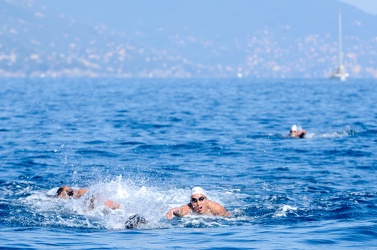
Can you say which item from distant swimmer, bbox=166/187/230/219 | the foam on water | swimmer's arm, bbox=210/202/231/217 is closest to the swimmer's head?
the foam on water

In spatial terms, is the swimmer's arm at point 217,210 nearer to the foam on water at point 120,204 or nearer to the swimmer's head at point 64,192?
the foam on water at point 120,204

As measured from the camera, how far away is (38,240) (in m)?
16.5

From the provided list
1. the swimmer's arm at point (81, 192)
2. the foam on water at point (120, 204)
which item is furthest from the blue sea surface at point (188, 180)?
the swimmer's arm at point (81, 192)

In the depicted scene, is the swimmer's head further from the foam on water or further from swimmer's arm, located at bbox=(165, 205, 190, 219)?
swimmer's arm, located at bbox=(165, 205, 190, 219)

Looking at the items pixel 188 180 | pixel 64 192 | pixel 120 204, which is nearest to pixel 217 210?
pixel 120 204

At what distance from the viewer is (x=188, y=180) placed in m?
25.1

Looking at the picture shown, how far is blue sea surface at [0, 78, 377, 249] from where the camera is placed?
16953mm

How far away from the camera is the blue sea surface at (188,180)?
667 inches

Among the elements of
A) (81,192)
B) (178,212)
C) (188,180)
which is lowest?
(188,180)

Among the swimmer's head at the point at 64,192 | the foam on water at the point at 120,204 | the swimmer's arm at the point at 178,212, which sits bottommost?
the foam on water at the point at 120,204

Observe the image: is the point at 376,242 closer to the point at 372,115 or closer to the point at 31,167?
the point at 31,167

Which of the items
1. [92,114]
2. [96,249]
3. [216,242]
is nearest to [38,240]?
[96,249]

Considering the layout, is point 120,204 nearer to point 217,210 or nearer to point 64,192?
point 64,192

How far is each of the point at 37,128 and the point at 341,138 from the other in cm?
1556
